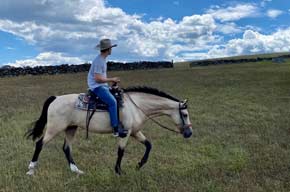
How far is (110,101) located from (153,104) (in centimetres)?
96

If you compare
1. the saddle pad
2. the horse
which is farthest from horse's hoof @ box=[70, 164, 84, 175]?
the saddle pad

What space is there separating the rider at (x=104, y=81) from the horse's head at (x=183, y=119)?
3.73 ft

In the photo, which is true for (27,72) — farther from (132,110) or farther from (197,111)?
(132,110)

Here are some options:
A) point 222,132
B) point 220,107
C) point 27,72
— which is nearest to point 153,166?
point 222,132

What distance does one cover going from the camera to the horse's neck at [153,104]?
24.8 ft

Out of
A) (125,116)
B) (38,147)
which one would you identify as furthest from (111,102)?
(38,147)

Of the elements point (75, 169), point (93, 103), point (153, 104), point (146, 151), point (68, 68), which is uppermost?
point (93, 103)

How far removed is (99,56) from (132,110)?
1266mm

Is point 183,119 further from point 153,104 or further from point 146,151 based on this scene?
point 146,151

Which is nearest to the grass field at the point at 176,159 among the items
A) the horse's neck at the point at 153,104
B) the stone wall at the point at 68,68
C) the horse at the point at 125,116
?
the horse at the point at 125,116

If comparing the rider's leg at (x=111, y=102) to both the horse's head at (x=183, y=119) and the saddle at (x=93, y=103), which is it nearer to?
the saddle at (x=93, y=103)

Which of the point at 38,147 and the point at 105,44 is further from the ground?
the point at 105,44

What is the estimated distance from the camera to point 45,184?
6.68 metres

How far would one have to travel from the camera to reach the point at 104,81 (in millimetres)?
7109
